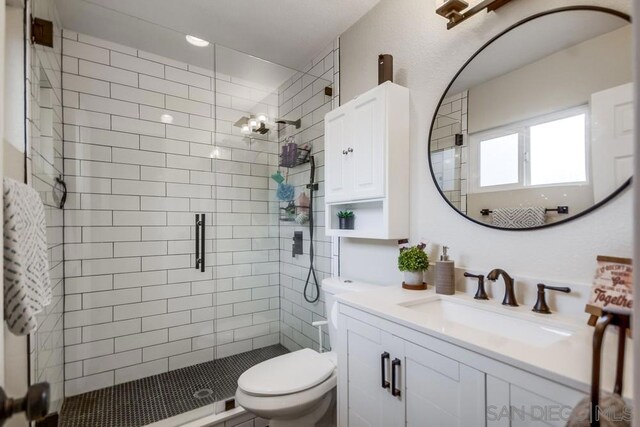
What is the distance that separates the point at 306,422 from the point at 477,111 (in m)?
1.72

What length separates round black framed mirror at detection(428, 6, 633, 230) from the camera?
955 millimetres

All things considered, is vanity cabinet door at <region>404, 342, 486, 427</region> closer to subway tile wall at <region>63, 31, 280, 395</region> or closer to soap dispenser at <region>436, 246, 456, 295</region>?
soap dispenser at <region>436, 246, 456, 295</region>

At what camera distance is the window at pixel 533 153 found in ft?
3.35

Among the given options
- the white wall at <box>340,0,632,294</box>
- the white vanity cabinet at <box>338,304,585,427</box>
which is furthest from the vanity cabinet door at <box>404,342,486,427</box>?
the white wall at <box>340,0,632,294</box>

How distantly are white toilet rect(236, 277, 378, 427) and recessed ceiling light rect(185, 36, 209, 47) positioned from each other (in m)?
2.11

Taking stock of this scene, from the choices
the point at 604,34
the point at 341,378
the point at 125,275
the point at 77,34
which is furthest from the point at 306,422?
the point at 77,34

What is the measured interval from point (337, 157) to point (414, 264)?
32.3 inches

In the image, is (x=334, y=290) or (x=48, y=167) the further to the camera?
(x=334, y=290)

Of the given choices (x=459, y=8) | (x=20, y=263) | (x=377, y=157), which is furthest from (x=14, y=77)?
(x=459, y=8)

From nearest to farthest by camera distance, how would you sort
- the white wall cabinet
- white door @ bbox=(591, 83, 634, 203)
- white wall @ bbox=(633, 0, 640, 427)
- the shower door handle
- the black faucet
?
white wall @ bbox=(633, 0, 640, 427)
white door @ bbox=(591, 83, 634, 203)
the black faucet
the white wall cabinet
the shower door handle

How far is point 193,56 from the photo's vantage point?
94.0 inches

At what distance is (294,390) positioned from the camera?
4.58ft

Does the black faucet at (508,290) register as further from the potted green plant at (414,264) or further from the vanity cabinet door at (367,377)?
the vanity cabinet door at (367,377)

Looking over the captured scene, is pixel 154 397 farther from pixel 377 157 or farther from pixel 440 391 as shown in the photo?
pixel 377 157
